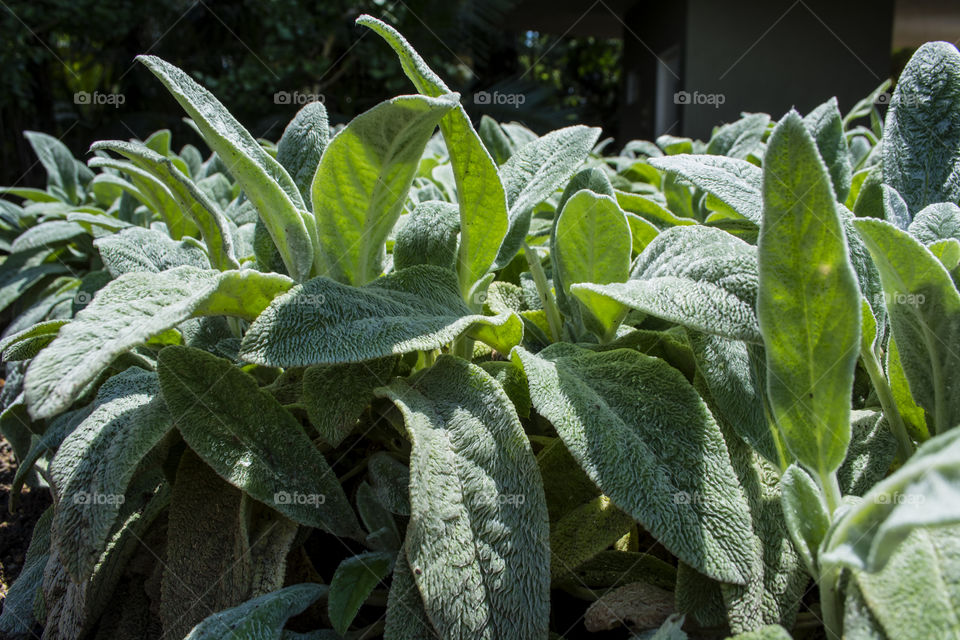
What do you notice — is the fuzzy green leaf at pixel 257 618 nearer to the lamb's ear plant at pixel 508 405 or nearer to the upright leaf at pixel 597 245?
the lamb's ear plant at pixel 508 405

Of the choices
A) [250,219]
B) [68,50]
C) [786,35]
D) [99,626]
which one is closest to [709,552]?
[99,626]

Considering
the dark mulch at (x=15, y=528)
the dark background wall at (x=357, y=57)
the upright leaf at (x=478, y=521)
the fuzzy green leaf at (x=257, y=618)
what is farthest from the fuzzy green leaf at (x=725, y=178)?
the dark background wall at (x=357, y=57)

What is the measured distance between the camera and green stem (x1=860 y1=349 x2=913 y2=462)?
0.73 metres

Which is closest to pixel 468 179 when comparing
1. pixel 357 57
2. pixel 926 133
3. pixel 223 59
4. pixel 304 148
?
pixel 304 148

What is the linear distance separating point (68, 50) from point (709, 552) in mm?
13106

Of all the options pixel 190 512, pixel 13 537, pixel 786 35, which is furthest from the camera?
pixel 786 35

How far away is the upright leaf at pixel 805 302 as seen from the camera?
57 cm

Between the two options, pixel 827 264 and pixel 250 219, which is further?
pixel 250 219

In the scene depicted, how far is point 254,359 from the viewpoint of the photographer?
66cm

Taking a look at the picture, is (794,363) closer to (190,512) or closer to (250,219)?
(190,512)

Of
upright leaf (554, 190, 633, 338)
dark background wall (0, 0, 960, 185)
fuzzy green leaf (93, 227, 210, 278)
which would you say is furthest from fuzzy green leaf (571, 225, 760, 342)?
dark background wall (0, 0, 960, 185)

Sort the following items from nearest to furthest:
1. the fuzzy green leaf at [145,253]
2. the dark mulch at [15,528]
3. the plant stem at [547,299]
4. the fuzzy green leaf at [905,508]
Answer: the fuzzy green leaf at [905,508], the plant stem at [547,299], the fuzzy green leaf at [145,253], the dark mulch at [15,528]

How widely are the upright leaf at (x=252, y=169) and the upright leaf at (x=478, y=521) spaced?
0.24 metres

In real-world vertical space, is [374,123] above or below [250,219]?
above
